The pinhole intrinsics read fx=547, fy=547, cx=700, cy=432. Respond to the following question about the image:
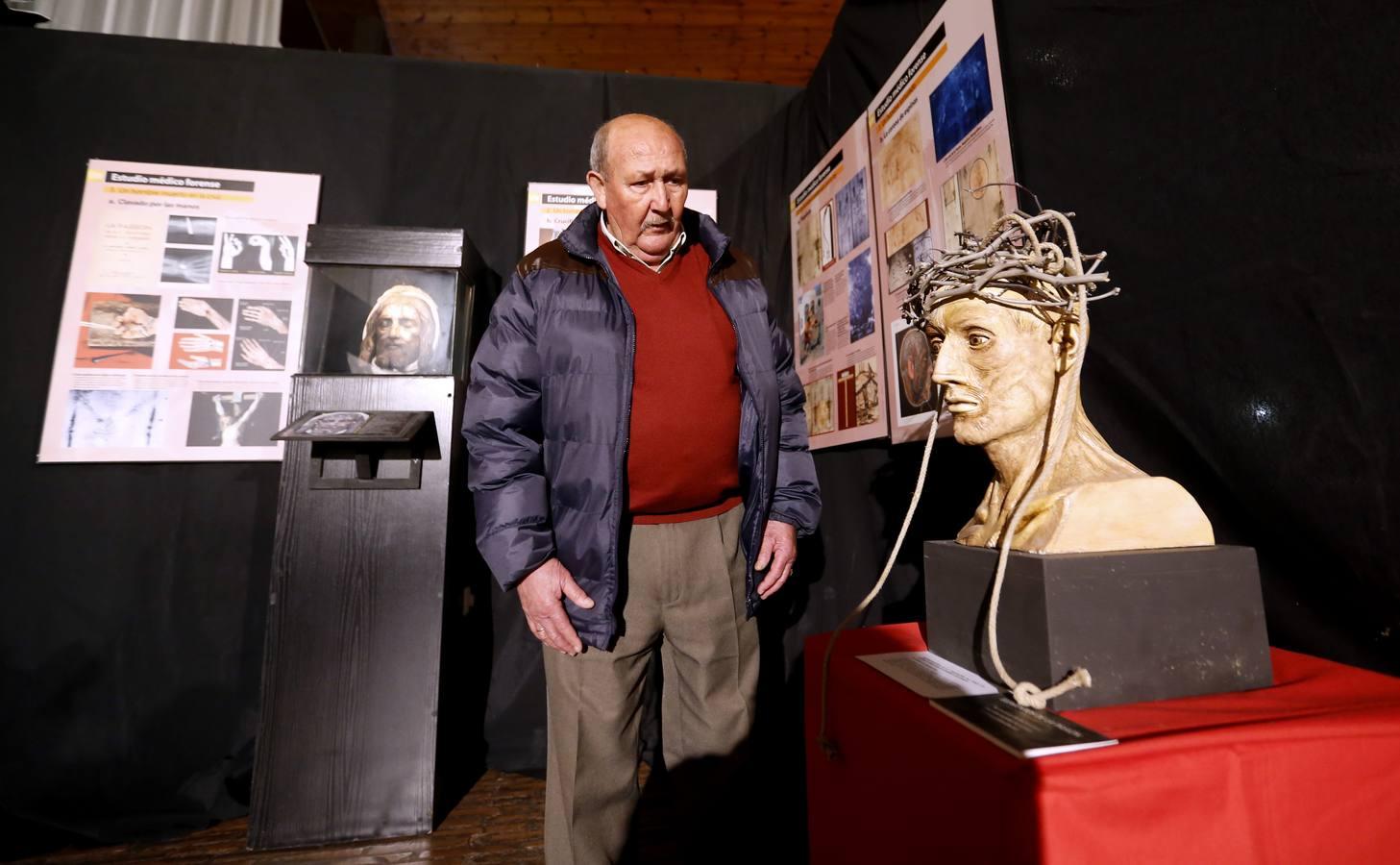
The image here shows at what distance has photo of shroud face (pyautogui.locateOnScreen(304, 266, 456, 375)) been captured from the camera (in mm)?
1834

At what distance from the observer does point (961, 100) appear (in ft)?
4.35

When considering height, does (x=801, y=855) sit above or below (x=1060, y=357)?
below

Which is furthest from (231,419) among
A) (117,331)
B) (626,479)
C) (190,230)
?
(626,479)

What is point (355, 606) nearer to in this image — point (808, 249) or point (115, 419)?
point (115, 419)

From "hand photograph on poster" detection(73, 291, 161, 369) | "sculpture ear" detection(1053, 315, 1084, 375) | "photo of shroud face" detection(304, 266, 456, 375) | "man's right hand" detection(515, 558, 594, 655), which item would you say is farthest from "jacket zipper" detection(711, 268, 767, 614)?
"hand photograph on poster" detection(73, 291, 161, 369)

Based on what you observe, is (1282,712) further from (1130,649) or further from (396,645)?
(396,645)

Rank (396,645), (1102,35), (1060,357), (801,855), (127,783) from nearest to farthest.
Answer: (1060,357), (1102,35), (801,855), (396,645), (127,783)

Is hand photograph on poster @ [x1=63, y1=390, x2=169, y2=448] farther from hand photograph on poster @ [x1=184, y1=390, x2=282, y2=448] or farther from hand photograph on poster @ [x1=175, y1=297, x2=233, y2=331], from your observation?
hand photograph on poster @ [x1=175, y1=297, x2=233, y2=331]

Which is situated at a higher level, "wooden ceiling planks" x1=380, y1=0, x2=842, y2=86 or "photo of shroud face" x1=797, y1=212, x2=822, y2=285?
"wooden ceiling planks" x1=380, y1=0, x2=842, y2=86

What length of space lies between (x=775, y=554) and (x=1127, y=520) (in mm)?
755

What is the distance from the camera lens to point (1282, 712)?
0.52 m

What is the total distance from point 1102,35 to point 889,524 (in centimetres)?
126

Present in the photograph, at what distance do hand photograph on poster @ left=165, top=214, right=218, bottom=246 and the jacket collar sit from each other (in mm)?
1836

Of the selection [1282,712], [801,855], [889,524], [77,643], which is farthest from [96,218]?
[1282,712]
